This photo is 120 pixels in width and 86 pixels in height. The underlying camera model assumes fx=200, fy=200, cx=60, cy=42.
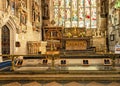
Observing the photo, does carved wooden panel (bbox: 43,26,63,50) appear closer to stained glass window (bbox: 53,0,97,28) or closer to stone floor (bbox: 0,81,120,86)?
stained glass window (bbox: 53,0,97,28)

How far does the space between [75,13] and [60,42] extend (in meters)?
6.77

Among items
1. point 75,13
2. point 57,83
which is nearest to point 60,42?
point 75,13

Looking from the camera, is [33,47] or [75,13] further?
[75,13]

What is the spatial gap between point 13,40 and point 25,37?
289 centimetres

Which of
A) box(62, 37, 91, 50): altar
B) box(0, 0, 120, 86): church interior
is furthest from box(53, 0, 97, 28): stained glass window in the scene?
box(62, 37, 91, 50): altar

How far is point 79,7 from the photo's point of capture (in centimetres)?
2697

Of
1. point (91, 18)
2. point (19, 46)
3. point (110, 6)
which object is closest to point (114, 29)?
point (110, 6)

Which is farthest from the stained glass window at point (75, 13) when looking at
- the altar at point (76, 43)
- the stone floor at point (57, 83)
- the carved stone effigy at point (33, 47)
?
the stone floor at point (57, 83)

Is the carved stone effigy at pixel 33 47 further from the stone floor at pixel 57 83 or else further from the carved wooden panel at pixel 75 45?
the stone floor at pixel 57 83

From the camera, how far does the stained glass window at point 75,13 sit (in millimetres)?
26703

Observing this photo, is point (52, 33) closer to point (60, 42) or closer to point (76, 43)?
point (60, 42)

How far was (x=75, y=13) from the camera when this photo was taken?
2695 centimetres

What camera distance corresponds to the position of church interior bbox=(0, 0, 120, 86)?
630 cm

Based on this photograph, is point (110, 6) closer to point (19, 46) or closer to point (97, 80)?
point (19, 46)
